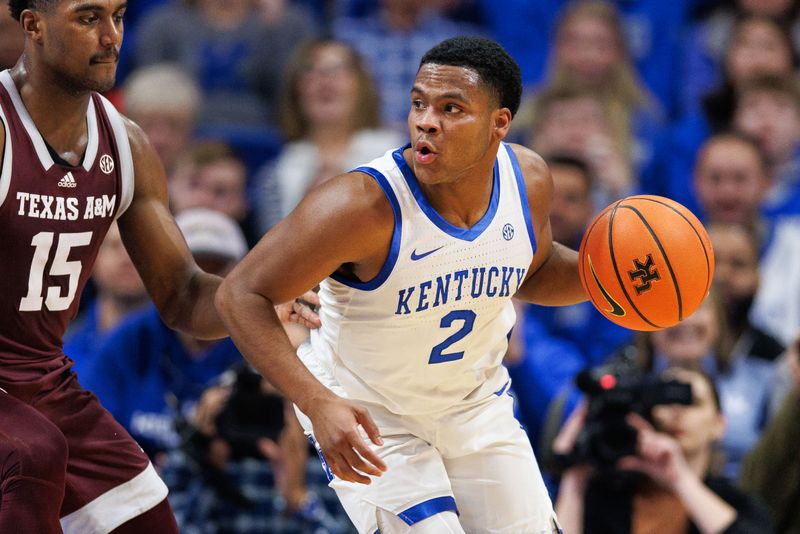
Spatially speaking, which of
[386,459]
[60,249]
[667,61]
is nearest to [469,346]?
[386,459]

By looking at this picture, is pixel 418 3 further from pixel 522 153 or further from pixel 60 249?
pixel 60 249

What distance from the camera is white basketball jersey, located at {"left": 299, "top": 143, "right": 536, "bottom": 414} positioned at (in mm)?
4027

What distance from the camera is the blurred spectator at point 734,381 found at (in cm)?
665

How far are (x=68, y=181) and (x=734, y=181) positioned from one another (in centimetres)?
530

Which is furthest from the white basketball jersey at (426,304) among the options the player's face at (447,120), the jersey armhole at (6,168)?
the jersey armhole at (6,168)

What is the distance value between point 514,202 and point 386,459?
0.97 meters

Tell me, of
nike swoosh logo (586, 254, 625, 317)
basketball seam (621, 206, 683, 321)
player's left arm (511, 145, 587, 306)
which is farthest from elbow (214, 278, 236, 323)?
basketball seam (621, 206, 683, 321)

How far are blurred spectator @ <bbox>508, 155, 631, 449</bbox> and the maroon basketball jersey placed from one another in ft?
10.3

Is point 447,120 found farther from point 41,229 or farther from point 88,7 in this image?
point 41,229

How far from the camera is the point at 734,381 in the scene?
22.9 ft

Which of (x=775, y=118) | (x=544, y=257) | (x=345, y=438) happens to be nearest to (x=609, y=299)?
(x=544, y=257)

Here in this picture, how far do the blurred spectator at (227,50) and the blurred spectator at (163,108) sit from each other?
0.38 meters

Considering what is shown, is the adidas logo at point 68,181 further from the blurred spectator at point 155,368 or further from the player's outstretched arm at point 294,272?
the blurred spectator at point 155,368

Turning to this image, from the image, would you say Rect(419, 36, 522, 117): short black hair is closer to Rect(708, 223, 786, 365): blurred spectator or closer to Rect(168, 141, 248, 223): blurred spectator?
Rect(708, 223, 786, 365): blurred spectator
